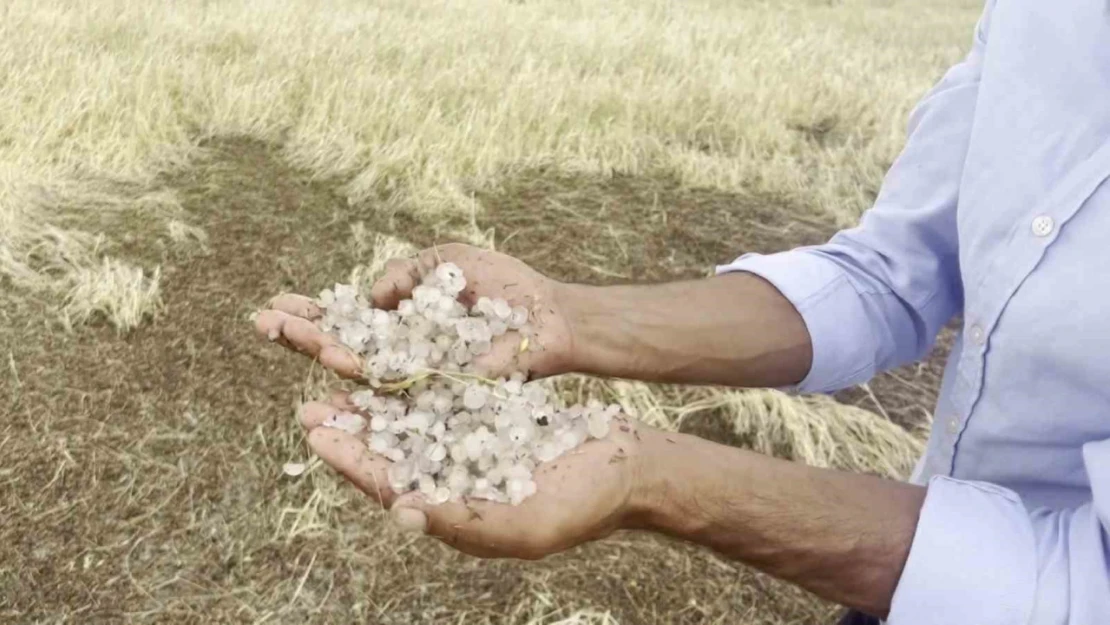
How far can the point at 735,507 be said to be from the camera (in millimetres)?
978

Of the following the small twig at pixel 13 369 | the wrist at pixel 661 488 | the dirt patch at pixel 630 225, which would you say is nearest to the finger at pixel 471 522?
the wrist at pixel 661 488

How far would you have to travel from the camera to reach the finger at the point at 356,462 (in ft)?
3.47

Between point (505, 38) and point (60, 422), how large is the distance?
313 centimetres

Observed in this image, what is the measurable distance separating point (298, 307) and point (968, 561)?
91 cm

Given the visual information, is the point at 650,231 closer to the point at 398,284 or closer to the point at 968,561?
the point at 398,284

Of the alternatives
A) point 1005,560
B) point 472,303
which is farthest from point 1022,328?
point 472,303

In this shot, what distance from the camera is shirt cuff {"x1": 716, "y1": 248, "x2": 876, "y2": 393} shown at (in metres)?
1.18

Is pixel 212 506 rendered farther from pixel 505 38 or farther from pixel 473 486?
pixel 505 38

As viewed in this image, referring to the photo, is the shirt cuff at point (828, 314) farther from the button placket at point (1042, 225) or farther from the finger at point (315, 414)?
the finger at point (315, 414)

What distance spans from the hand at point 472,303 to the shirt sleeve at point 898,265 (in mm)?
287

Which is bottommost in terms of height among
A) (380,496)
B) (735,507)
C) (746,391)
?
(746,391)

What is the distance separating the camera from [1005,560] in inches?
33.4

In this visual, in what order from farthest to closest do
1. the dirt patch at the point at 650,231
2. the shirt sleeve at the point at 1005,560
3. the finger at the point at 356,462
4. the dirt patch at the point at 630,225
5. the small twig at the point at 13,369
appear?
the dirt patch at the point at 630,225 → the dirt patch at the point at 650,231 → the small twig at the point at 13,369 → the finger at the point at 356,462 → the shirt sleeve at the point at 1005,560

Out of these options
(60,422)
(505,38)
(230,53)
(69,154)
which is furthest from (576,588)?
(505,38)
